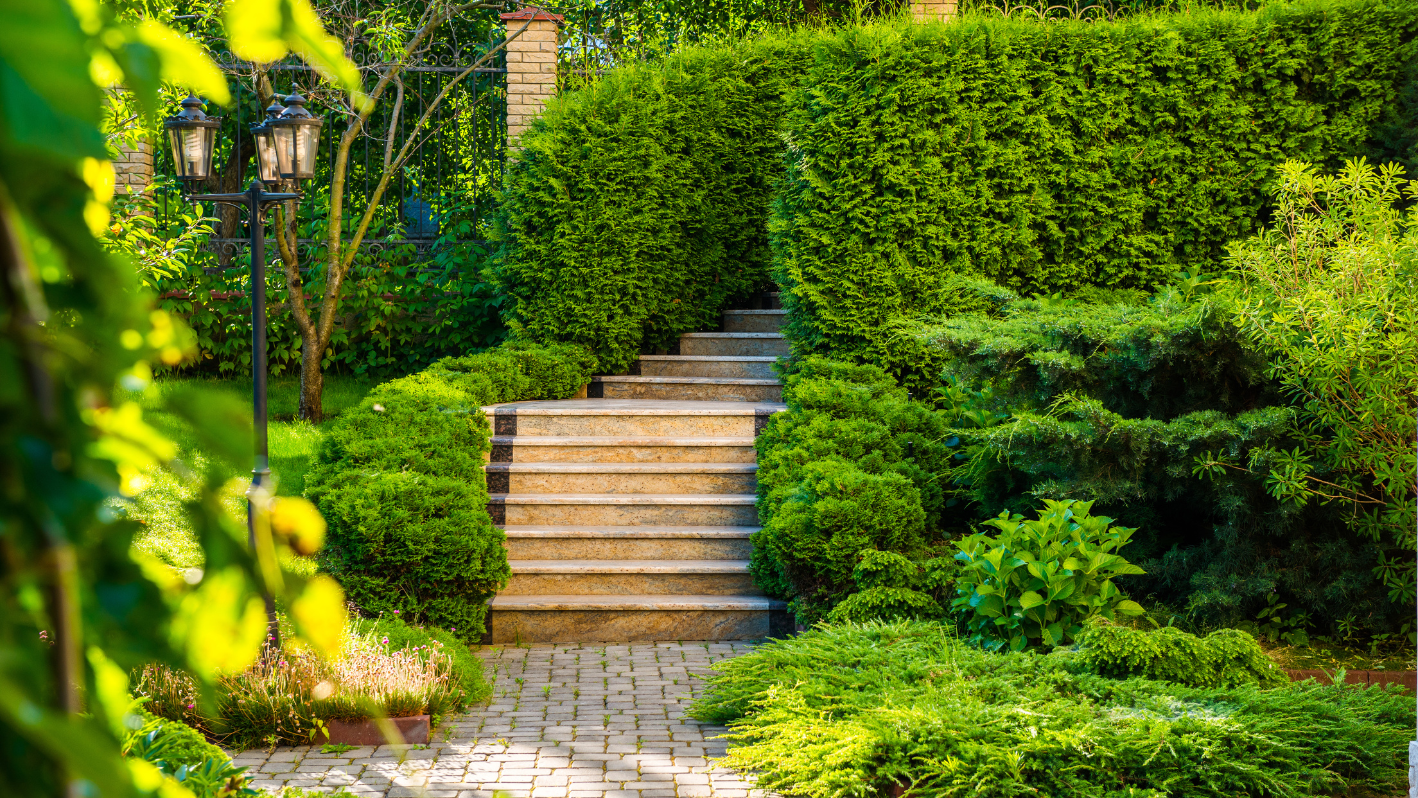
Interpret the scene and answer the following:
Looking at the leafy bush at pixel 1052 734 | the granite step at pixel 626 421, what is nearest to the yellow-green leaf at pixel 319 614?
the leafy bush at pixel 1052 734

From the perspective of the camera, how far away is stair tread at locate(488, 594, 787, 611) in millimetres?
6207

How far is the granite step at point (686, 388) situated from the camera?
8.58m

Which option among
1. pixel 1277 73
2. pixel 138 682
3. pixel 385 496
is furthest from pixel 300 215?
pixel 1277 73

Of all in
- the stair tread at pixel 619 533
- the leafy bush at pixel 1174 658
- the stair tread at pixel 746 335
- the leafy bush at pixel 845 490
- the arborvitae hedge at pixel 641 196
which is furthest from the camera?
the stair tread at pixel 746 335

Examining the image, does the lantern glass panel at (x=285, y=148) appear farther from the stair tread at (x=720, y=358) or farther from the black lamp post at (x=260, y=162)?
the stair tread at (x=720, y=358)

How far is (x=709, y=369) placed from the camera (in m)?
9.18

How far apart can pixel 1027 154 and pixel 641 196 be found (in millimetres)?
3036

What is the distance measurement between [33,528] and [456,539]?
17.5 ft

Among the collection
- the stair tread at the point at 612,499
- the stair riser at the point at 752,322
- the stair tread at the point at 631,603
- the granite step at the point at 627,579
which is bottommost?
the stair tread at the point at 631,603

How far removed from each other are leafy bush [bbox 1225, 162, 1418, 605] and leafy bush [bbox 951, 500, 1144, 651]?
29.2 inches

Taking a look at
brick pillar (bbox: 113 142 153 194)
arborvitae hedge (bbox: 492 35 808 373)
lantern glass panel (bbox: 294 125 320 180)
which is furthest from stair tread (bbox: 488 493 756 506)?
brick pillar (bbox: 113 142 153 194)

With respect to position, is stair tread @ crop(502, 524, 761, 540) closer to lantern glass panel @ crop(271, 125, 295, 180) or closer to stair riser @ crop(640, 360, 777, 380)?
stair riser @ crop(640, 360, 777, 380)

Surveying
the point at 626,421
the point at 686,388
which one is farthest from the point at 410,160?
the point at 626,421

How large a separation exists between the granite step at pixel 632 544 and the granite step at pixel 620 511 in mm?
174
